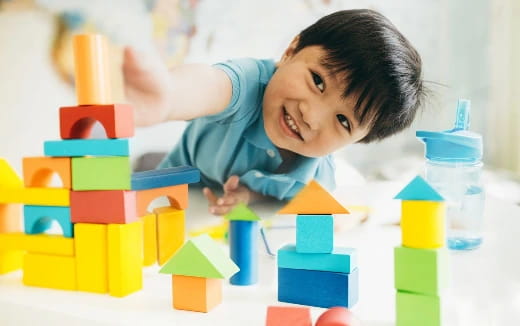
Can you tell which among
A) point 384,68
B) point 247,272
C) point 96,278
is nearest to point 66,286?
point 96,278

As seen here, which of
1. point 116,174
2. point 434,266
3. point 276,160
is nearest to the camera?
point 434,266

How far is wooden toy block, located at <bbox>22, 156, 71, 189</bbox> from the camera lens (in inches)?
20.8

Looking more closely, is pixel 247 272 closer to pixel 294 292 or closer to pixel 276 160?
pixel 294 292

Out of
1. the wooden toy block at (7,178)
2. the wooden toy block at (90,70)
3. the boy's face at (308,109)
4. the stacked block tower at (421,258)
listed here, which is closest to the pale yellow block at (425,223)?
the stacked block tower at (421,258)

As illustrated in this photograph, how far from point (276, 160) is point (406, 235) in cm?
32

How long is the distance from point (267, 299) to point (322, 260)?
8 centimetres

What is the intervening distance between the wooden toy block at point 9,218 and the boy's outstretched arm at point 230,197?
24 centimetres

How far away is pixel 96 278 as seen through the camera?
20.6 inches

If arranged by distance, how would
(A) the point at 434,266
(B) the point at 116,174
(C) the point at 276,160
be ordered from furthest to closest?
1. (C) the point at 276,160
2. (B) the point at 116,174
3. (A) the point at 434,266

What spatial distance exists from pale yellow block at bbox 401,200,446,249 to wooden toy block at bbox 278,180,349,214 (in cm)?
7

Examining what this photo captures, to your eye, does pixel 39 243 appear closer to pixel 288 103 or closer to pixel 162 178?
pixel 162 178

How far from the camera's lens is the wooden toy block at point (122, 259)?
503 mm

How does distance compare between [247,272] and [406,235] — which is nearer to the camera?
[406,235]

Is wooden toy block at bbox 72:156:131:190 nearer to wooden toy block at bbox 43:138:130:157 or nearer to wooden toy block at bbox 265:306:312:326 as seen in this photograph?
wooden toy block at bbox 43:138:130:157
